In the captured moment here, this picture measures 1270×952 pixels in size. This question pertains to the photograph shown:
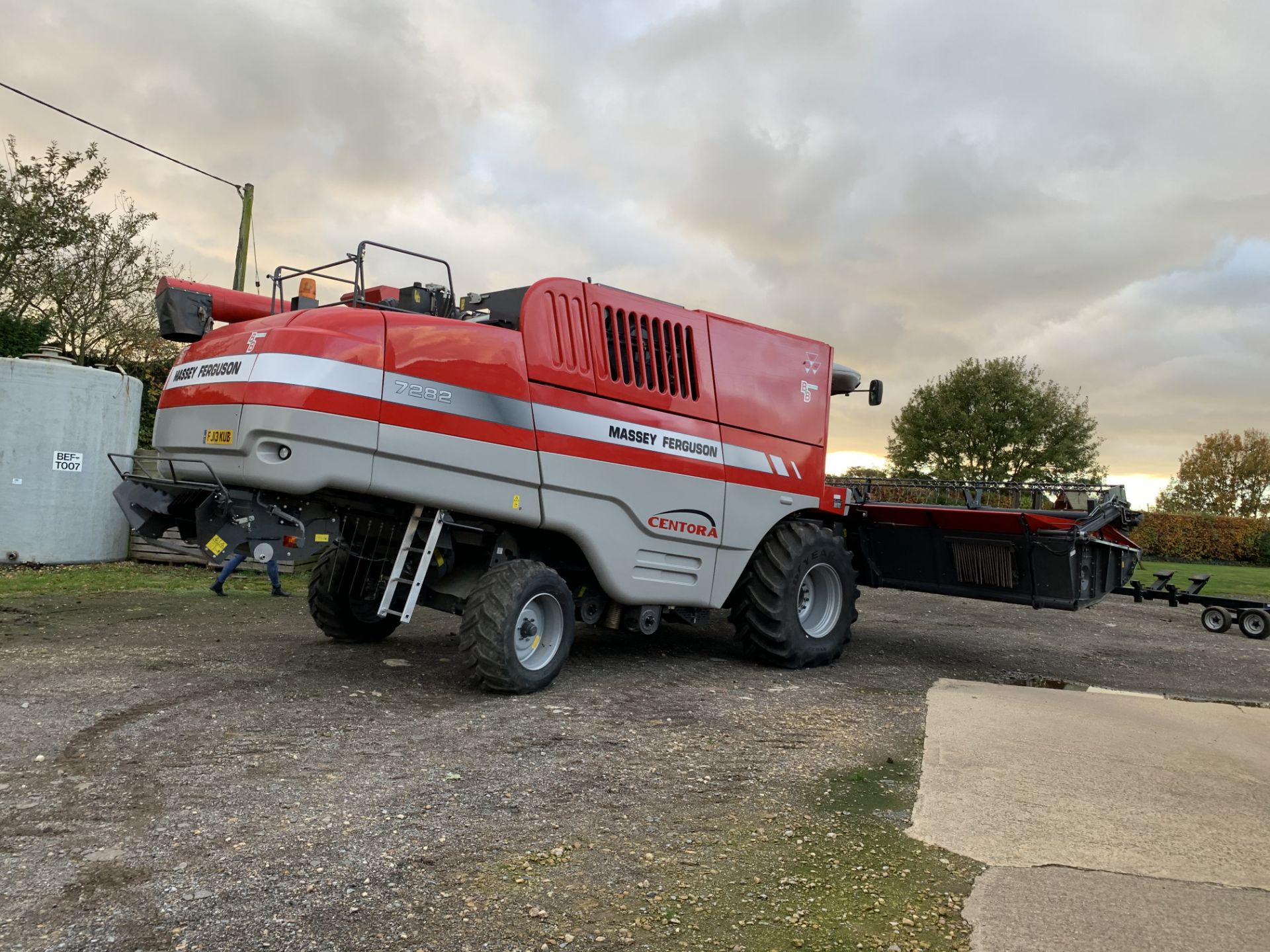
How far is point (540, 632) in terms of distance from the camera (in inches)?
261

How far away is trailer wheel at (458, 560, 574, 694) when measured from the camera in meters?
6.14

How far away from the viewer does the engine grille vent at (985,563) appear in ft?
29.0

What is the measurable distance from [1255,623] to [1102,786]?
8007 millimetres

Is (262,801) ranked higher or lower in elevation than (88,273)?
lower

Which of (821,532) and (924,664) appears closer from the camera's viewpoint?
(821,532)

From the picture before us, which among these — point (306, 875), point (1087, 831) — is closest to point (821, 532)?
point (1087, 831)

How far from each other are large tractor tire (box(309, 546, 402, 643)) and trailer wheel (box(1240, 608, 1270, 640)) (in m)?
9.99

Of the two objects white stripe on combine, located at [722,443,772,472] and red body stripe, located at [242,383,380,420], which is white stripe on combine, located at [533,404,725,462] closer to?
white stripe on combine, located at [722,443,772,472]

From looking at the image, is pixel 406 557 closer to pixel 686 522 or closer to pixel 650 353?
pixel 686 522

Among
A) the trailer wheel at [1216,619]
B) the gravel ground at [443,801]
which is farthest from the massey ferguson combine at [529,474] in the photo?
the trailer wheel at [1216,619]

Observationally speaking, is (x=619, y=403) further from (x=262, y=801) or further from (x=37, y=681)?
(x=37, y=681)

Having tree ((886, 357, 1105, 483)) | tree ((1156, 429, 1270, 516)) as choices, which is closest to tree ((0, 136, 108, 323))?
tree ((886, 357, 1105, 483))

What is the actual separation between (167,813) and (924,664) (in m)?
6.94

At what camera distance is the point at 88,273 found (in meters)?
18.9
